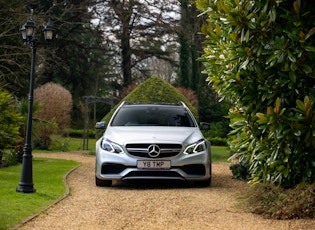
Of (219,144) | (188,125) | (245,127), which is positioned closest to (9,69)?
(219,144)

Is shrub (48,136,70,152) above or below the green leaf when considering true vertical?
below

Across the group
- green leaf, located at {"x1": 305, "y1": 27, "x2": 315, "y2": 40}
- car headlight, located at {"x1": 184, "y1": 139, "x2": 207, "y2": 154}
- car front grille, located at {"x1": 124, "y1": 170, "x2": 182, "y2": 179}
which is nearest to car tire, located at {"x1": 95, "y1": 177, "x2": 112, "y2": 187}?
car front grille, located at {"x1": 124, "y1": 170, "x2": 182, "y2": 179}

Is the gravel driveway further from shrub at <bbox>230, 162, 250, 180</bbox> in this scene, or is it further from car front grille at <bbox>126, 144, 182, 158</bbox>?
shrub at <bbox>230, 162, 250, 180</bbox>

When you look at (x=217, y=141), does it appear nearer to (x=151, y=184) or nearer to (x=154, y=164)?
(x=151, y=184)

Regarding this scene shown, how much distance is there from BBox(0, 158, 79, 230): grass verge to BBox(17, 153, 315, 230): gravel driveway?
200 mm

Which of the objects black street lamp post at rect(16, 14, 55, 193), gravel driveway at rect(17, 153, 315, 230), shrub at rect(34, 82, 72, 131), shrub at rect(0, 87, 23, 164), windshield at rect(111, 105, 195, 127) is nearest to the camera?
gravel driveway at rect(17, 153, 315, 230)

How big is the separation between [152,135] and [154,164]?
616 millimetres

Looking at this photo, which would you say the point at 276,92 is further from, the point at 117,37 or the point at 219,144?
the point at 117,37

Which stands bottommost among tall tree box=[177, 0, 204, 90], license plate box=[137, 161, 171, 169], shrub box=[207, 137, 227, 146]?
shrub box=[207, 137, 227, 146]

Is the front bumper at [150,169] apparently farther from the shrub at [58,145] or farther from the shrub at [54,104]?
the shrub at [54,104]

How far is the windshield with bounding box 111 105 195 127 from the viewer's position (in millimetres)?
10539

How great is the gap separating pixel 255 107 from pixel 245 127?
0.46 meters

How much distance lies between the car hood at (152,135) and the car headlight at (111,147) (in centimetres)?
8

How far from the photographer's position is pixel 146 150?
909 centimetres
